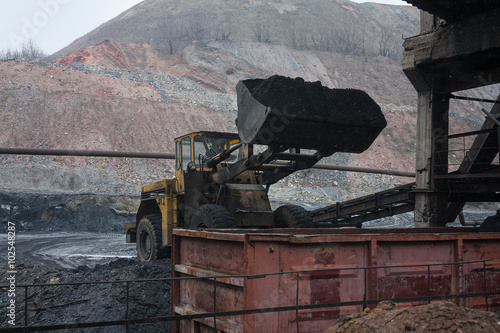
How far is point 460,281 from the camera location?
4.89 m

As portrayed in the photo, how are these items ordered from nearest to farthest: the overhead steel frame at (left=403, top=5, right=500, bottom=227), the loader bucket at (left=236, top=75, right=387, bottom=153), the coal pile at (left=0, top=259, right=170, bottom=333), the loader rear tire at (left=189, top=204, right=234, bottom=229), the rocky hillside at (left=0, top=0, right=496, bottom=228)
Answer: the coal pile at (left=0, top=259, right=170, bottom=333)
the loader bucket at (left=236, top=75, right=387, bottom=153)
the loader rear tire at (left=189, top=204, right=234, bottom=229)
the overhead steel frame at (left=403, top=5, right=500, bottom=227)
the rocky hillside at (left=0, top=0, right=496, bottom=228)

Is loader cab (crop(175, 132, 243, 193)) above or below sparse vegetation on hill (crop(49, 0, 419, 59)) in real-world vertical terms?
below

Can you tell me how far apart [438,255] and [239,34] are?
6483cm

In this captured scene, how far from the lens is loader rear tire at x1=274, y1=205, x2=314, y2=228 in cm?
910

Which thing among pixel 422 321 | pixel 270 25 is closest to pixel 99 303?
pixel 422 321

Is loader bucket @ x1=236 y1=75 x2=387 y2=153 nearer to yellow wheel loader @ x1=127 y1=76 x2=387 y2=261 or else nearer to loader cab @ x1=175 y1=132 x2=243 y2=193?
yellow wheel loader @ x1=127 y1=76 x2=387 y2=261

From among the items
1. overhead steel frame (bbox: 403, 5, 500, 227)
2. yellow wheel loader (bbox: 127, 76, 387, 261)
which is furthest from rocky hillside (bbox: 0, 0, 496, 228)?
overhead steel frame (bbox: 403, 5, 500, 227)

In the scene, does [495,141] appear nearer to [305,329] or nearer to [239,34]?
[305,329]

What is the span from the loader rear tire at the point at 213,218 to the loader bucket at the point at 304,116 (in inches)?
51.9

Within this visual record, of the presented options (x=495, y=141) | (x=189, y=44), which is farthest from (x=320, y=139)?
(x=189, y=44)

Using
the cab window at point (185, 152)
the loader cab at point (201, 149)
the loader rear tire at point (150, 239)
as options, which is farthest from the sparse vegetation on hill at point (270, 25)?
the loader cab at point (201, 149)

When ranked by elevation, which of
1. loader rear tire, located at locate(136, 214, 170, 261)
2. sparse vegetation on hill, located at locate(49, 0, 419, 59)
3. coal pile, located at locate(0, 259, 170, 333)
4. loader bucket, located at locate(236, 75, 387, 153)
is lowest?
coal pile, located at locate(0, 259, 170, 333)

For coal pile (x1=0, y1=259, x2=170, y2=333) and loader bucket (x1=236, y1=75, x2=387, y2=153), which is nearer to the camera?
coal pile (x1=0, y1=259, x2=170, y2=333)

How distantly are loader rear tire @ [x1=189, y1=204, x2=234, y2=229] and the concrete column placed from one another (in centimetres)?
427
